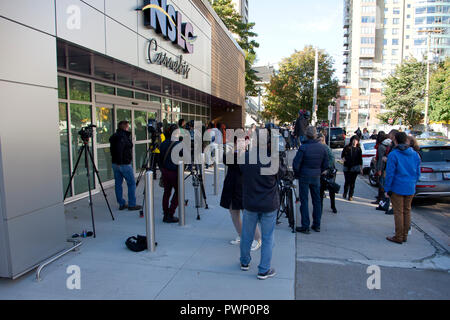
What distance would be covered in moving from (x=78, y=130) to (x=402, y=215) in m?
7.30

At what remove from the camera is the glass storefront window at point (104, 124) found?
28.9ft

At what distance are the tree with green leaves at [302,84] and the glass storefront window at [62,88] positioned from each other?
2552 cm

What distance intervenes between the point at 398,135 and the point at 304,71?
27.6m

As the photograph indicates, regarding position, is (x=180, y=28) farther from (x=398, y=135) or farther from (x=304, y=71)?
(x=304, y=71)

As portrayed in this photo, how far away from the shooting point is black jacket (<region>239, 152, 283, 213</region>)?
3.70m

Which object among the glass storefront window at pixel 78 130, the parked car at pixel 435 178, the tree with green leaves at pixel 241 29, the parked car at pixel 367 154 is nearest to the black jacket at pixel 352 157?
the parked car at pixel 435 178

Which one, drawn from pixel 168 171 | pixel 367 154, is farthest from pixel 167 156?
pixel 367 154

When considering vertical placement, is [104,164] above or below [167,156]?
below

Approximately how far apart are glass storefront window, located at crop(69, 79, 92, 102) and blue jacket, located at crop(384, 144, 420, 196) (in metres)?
7.10

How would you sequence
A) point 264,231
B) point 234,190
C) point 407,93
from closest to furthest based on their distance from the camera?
point 264,231 → point 234,190 → point 407,93

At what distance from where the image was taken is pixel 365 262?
4441 millimetres

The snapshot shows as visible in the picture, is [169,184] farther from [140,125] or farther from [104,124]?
[140,125]

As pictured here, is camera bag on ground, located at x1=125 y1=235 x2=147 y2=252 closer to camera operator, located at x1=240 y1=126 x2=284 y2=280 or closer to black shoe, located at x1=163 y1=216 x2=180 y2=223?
black shoe, located at x1=163 y1=216 x2=180 y2=223

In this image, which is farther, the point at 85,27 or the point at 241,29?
the point at 241,29
